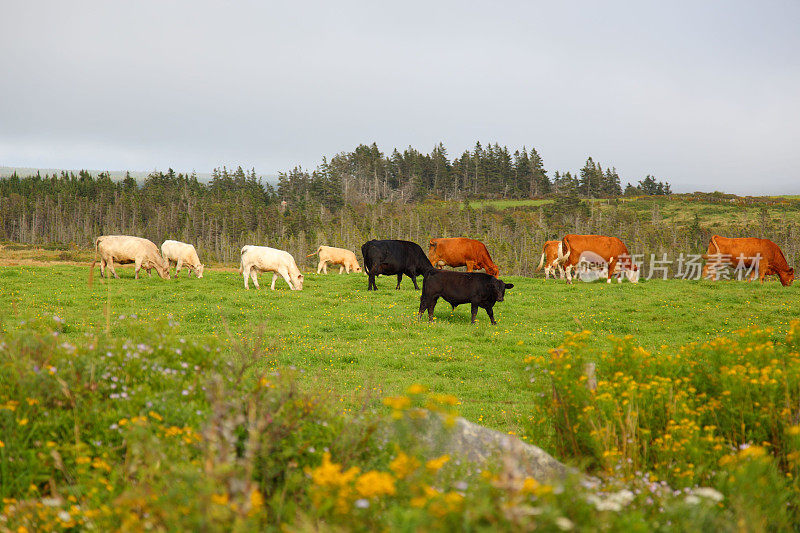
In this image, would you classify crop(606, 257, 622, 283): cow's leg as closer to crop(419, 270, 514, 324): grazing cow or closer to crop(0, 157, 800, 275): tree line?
crop(419, 270, 514, 324): grazing cow

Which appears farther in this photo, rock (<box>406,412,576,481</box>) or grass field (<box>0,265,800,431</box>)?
grass field (<box>0,265,800,431</box>)

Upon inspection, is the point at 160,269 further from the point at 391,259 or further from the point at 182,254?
the point at 391,259

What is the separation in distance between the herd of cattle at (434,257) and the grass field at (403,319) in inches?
35.5

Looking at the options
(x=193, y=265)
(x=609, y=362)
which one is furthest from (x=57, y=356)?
(x=193, y=265)

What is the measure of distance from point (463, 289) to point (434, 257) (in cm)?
1027

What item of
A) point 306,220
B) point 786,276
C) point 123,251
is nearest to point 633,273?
point 786,276

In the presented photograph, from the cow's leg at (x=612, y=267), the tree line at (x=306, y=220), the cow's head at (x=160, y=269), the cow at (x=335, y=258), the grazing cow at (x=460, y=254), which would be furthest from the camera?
the tree line at (x=306, y=220)

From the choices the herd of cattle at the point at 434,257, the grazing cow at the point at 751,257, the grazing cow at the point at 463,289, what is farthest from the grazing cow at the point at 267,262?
the grazing cow at the point at 751,257

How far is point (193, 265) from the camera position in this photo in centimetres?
A: 2522

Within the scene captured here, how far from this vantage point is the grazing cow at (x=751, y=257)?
24766 millimetres

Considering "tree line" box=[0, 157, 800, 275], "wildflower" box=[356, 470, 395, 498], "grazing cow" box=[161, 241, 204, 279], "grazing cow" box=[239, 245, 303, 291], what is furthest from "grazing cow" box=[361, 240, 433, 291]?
"tree line" box=[0, 157, 800, 275]

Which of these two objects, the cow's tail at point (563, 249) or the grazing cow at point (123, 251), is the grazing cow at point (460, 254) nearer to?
the cow's tail at point (563, 249)

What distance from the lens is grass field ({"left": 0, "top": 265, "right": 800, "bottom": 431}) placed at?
10.5 m

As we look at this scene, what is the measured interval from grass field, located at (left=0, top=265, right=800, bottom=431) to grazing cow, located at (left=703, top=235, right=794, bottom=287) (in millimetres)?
3334
